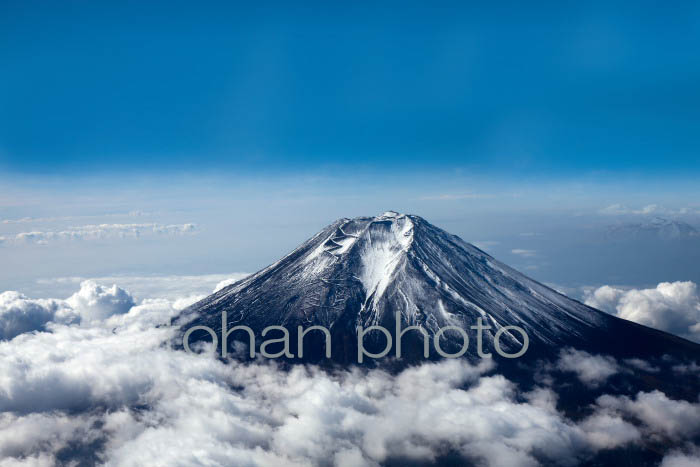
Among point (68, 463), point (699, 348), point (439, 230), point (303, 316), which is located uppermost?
point (439, 230)

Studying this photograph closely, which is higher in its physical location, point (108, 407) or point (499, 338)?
point (499, 338)

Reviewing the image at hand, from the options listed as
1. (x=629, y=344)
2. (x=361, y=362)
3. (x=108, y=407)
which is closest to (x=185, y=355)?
(x=108, y=407)

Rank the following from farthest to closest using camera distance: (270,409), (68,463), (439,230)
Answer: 1. (439,230)
2. (270,409)
3. (68,463)

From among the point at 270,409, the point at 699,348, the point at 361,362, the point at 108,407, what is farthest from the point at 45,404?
the point at 699,348

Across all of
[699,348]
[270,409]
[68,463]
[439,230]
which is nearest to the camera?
[68,463]

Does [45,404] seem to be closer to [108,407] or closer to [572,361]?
[108,407]

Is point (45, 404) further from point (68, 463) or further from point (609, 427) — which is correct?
point (609, 427)

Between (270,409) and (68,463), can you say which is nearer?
(68,463)
